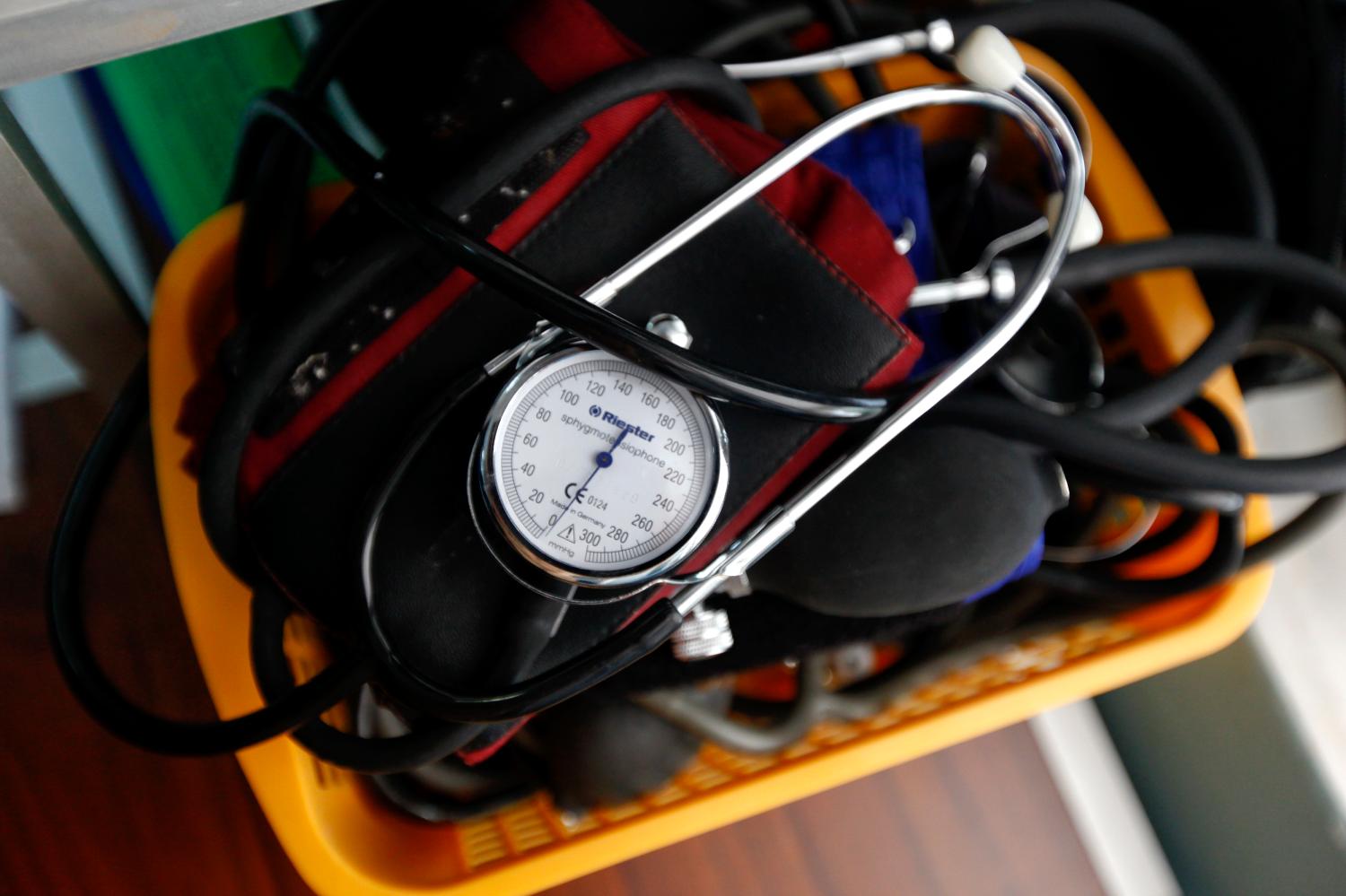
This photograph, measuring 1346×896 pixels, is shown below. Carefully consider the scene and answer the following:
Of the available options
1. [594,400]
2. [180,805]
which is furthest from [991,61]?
[180,805]

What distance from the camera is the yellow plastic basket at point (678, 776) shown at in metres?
0.46

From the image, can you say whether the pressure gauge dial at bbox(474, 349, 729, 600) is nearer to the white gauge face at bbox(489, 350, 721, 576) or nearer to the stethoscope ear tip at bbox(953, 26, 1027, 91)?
the white gauge face at bbox(489, 350, 721, 576)

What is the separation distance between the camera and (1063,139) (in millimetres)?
437

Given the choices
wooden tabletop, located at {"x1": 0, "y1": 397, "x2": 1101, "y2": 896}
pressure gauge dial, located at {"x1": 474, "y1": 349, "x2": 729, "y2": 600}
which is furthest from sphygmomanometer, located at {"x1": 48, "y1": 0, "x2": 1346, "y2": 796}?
wooden tabletop, located at {"x1": 0, "y1": 397, "x2": 1101, "y2": 896}

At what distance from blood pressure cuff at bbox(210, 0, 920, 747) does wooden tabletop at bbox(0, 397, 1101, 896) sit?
10.2 inches

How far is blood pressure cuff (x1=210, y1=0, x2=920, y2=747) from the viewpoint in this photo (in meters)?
0.41

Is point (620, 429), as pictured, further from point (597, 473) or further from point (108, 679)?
point (108, 679)

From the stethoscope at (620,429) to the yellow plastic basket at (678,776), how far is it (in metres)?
0.13

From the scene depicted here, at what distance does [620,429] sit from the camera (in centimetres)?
40

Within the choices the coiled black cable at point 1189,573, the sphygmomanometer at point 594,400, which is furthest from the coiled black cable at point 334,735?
the coiled black cable at point 1189,573

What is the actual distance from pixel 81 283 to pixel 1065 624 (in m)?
0.59

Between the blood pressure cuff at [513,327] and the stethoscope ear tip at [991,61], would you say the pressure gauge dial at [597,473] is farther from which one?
the stethoscope ear tip at [991,61]

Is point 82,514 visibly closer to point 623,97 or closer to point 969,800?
point 623,97


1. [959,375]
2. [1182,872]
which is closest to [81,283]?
[959,375]
